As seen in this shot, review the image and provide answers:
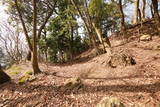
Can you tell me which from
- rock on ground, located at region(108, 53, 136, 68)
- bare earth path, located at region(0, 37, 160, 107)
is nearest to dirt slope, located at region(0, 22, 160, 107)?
bare earth path, located at region(0, 37, 160, 107)

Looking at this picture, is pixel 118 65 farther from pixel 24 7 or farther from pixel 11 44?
pixel 11 44

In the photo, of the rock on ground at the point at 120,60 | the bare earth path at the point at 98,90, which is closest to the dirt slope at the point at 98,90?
the bare earth path at the point at 98,90

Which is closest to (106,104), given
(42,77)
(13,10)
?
(42,77)

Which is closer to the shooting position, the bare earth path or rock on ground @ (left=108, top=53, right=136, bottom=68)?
the bare earth path


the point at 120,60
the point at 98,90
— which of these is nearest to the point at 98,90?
the point at 98,90

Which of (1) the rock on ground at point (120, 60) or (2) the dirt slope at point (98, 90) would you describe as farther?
(1) the rock on ground at point (120, 60)

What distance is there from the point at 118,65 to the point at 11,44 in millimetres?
16997

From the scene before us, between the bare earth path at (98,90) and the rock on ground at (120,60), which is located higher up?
the rock on ground at (120,60)

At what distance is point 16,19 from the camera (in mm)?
13398

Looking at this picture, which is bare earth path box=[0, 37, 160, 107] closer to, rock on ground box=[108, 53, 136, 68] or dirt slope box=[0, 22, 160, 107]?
dirt slope box=[0, 22, 160, 107]

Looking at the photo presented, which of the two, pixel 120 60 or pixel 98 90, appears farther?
pixel 120 60

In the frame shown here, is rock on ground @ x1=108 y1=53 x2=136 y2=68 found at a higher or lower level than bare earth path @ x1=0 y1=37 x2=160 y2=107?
higher

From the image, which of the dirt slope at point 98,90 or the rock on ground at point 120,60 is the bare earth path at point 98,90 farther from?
the rock on ground at point 120,60

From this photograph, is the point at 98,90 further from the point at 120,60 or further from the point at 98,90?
the point at 120,60
